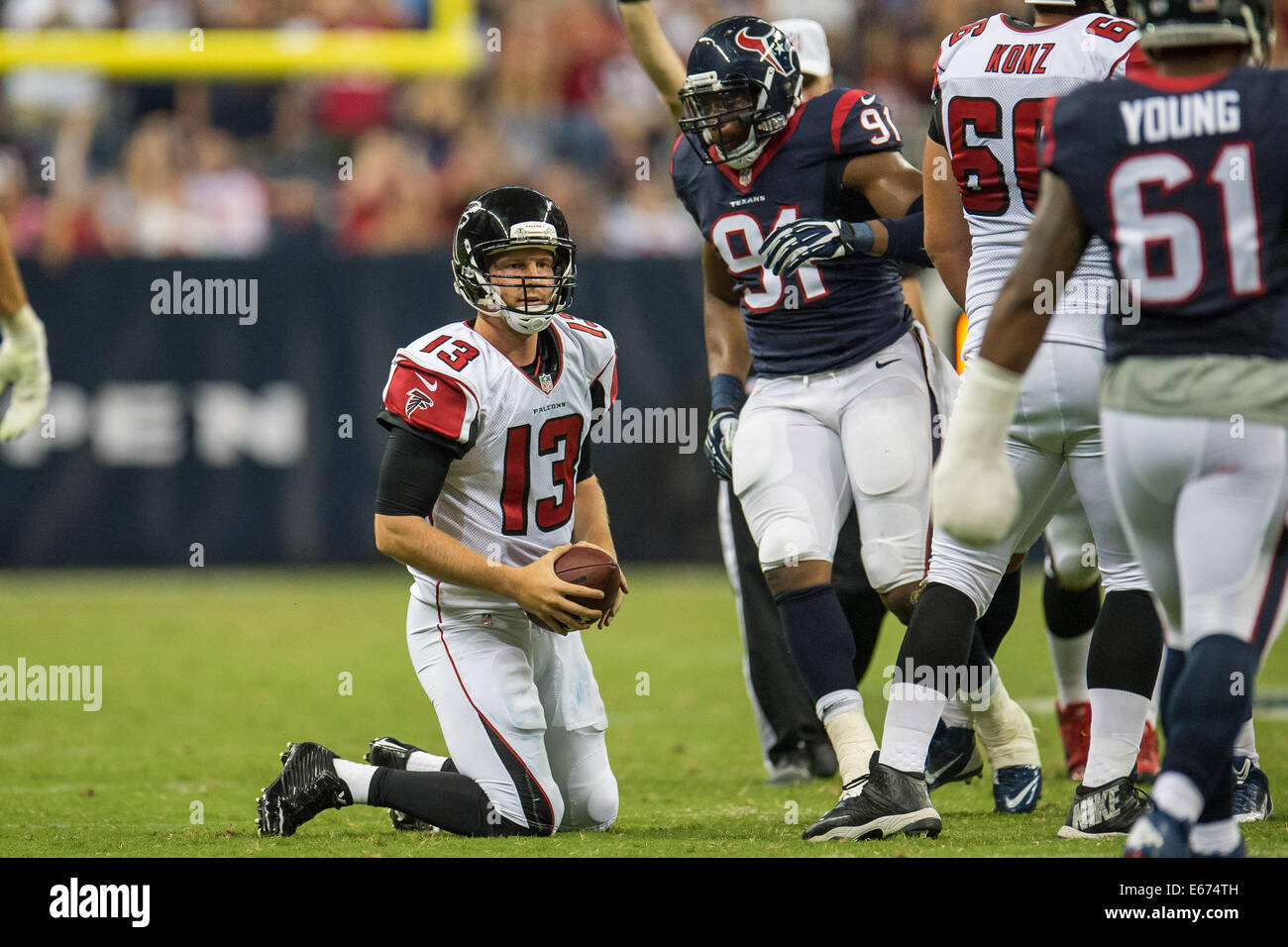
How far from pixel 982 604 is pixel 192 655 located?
15.4 ft

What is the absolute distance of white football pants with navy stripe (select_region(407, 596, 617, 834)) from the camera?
150 inches

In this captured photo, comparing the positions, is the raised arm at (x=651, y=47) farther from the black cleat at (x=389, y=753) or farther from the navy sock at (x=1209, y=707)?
the navy sock at (x=1209, y=707)

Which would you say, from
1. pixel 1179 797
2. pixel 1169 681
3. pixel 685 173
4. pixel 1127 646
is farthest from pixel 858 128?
pixel 1179 797

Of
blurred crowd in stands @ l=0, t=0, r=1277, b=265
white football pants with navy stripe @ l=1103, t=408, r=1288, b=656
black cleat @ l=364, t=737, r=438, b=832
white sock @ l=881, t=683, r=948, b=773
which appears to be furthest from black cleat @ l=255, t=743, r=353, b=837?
blurred crowd in stands @ l=0, t=0, r=1277, b=265

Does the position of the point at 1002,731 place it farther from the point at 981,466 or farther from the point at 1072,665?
the point at 981,466

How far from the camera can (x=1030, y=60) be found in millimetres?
3711

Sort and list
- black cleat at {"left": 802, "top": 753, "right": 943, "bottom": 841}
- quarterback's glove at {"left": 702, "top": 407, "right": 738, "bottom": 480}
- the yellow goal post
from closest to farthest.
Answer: black cleat at {"left": 802, "top": 753, "right": 943, "bottom": 841}
quarterback's glove at {"left": 702, "top": 407, "right": 738, "bottom": 480}
the yellow goal post

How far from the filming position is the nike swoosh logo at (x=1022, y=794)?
161 inches

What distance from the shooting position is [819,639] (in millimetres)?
3898

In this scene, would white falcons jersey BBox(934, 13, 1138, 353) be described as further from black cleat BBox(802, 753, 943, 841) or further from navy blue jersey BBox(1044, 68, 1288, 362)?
black cleat BBox(802, 753, 943, 841)

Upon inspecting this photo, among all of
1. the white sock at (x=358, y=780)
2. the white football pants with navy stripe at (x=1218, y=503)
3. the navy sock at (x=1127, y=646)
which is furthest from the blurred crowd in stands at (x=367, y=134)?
the white football pants with navy stripe at (x=1218, y=503)

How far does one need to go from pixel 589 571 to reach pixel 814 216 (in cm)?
111

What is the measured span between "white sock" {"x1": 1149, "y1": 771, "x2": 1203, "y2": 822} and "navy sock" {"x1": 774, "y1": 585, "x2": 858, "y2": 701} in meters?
1.17

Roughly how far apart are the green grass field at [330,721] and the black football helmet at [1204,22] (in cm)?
150
